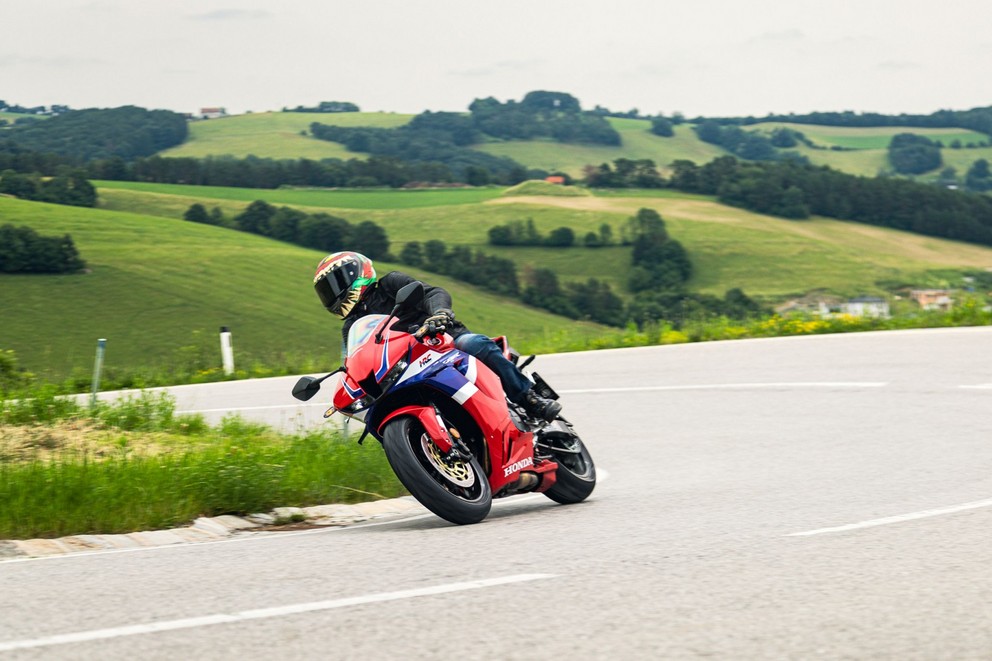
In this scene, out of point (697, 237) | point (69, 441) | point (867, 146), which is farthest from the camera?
point (867, 146)

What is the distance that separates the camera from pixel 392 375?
6.86 m

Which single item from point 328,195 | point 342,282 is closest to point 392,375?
point 342,282

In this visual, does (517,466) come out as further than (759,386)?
No

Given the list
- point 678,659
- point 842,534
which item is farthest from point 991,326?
point 678,659

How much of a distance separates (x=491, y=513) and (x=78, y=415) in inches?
208

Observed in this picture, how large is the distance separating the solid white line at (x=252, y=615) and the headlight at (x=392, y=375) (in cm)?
215

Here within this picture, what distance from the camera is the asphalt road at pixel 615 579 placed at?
3.83 metres

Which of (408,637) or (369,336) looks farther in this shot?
(369,336)

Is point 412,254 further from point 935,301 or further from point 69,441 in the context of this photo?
point 69,441

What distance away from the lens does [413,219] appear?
91.7 meters

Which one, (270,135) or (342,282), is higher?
(270,135)

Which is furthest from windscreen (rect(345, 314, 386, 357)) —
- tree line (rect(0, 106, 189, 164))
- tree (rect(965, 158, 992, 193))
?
tree (rect(965, 158, 992, 193))

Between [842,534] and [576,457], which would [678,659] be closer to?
[842,534]

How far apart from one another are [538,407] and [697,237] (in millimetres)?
80229
